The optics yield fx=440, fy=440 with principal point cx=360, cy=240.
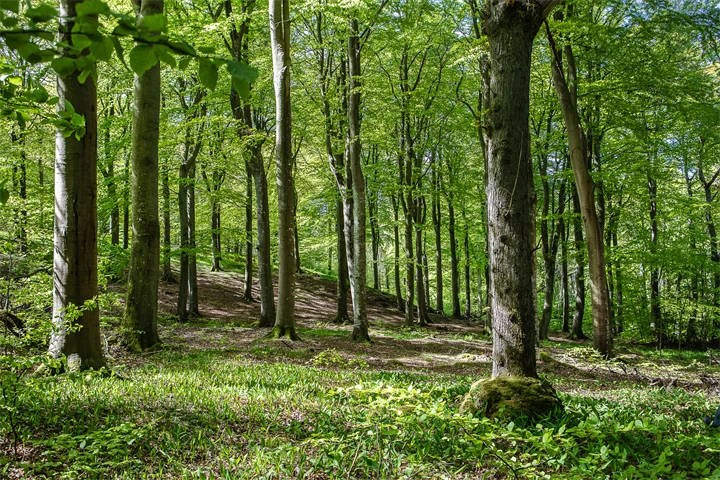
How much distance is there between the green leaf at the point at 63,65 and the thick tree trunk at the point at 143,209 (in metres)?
7.62

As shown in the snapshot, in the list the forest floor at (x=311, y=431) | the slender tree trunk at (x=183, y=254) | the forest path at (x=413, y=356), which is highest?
the slender tree trunk at (x=183, y=254)

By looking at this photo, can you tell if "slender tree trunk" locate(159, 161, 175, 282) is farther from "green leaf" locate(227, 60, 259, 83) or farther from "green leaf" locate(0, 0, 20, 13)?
"green leaf" locate(227, 60, 259, 83)

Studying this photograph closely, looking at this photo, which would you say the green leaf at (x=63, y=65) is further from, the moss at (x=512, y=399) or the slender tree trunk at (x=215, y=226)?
the slender tree trunk at (x=215, y=226)

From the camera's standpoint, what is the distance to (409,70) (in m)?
21.5

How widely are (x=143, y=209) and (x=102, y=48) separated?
7.87 m

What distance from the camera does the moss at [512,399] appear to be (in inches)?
166

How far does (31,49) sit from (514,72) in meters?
4.38

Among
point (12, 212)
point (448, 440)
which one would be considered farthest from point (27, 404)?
point (12, 212)

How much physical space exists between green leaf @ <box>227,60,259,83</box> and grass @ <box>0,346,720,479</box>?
7.90 ft

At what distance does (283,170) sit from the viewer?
482 inches

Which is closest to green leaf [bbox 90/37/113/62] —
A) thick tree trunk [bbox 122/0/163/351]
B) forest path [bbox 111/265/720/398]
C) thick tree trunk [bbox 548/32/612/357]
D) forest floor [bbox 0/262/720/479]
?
forest floor [bbox 0/262/720/479]

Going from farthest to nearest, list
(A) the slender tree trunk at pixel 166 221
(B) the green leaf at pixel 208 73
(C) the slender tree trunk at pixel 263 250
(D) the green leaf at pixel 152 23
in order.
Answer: (C) the slender tree trunk at pixel 263 250, (A) the slender tree trunk at pixel 166 221, (B) the green leaf at pixel 208 73, (D) the green leaf at pixel 152 23

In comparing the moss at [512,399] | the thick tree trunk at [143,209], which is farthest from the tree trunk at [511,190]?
the thick tree trunk at [143,209]

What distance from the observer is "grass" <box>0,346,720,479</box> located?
9.82 feet
